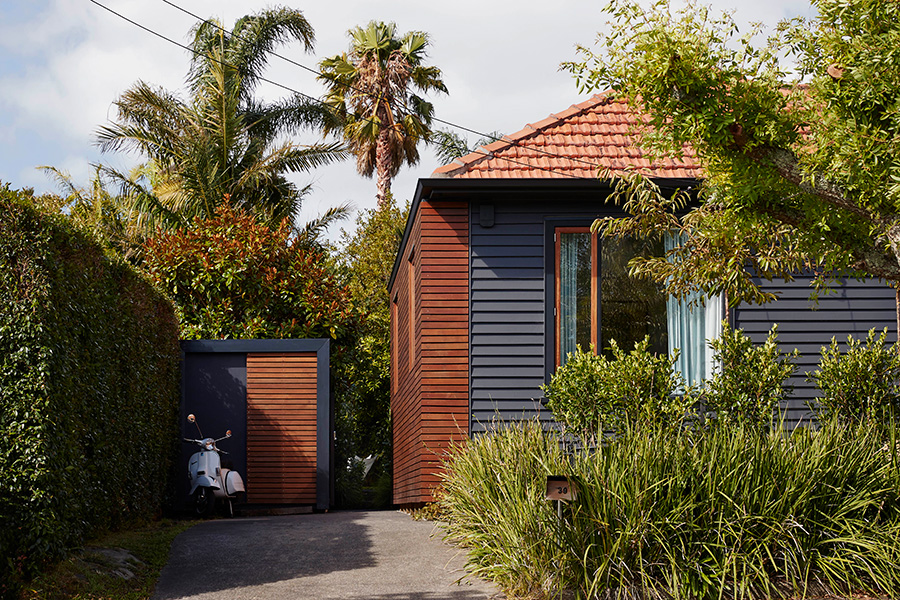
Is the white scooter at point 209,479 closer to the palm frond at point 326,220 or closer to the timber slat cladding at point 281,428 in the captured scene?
the timber slat cladding at point 281,428

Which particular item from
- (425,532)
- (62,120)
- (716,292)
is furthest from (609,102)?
(62,120)

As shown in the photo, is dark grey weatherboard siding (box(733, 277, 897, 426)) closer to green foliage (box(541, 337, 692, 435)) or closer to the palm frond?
green foliage (box(541, 337, 692, 435))

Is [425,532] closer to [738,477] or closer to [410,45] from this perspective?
[738,477]

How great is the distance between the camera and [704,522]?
5.62 meters

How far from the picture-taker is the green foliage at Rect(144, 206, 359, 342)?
14.8m

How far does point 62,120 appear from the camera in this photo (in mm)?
17016

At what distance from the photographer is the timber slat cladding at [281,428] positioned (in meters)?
12.1

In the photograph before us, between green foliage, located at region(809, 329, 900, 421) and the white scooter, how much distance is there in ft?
23.1

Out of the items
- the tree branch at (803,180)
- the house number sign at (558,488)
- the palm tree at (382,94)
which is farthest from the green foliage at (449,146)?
the house number sign at (558,488)

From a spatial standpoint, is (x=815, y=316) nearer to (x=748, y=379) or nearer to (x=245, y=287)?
(x=748, y=379)

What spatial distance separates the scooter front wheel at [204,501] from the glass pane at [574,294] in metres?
4.98

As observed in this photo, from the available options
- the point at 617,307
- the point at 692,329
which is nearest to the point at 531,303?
the point at 617,307

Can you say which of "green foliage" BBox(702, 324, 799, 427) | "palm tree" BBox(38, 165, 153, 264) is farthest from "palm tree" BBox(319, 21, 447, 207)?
"green foliage" BBox(702, 324, 799, 427)

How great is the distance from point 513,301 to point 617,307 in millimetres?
1092
